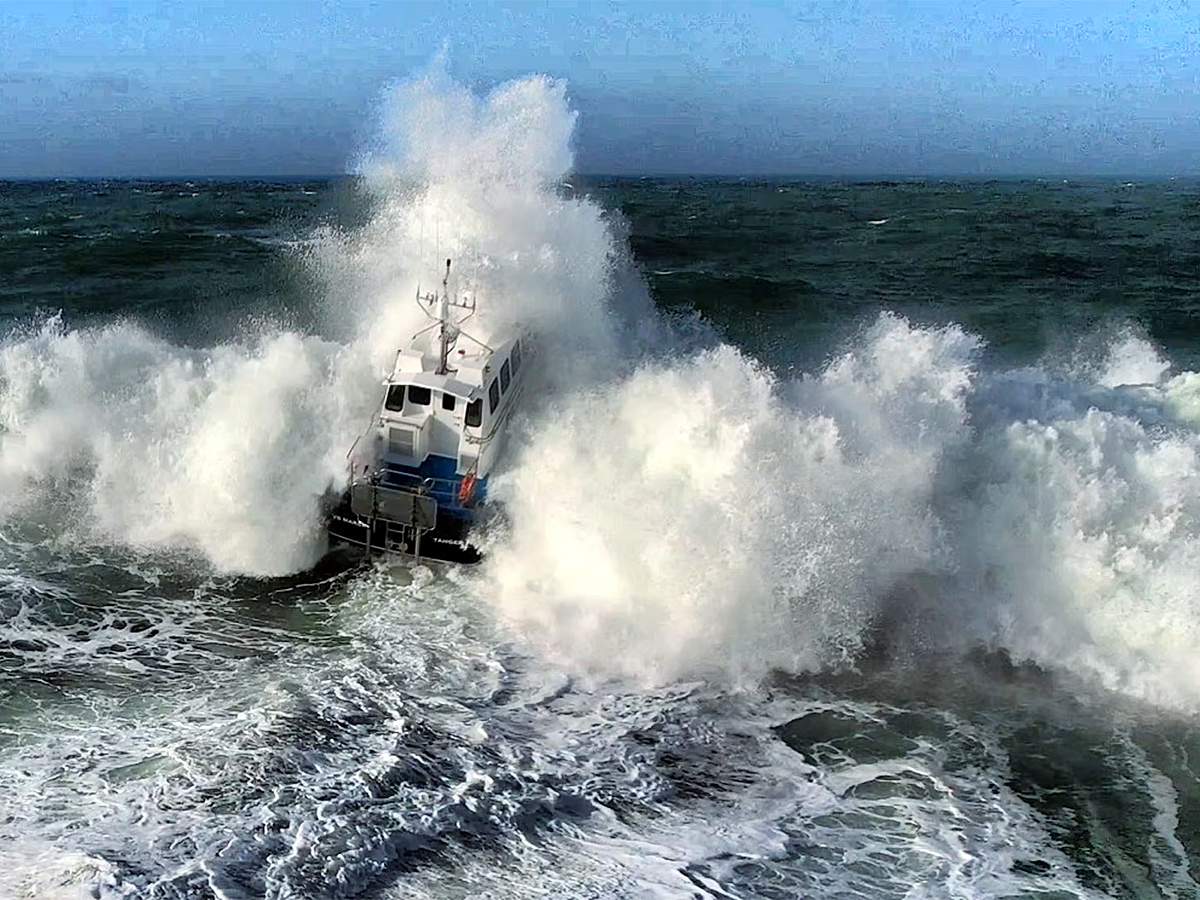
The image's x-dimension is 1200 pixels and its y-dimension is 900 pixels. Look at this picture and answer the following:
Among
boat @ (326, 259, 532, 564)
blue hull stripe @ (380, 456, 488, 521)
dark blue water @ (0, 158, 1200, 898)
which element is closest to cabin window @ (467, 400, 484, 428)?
boat @ (326, 259, 532, 564)

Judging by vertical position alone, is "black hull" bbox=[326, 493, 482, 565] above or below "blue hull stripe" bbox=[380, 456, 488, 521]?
below

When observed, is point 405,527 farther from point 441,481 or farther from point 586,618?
point 586,618

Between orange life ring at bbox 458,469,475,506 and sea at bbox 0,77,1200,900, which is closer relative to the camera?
sea at bbox 0,77,1200,900

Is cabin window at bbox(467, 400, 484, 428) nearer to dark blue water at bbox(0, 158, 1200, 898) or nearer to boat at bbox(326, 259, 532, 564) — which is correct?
boat at bbox(326, 259, 532, 564)

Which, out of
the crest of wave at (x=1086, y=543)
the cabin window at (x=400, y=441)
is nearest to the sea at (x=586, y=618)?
the crest of wave at (x=1086, y=543)

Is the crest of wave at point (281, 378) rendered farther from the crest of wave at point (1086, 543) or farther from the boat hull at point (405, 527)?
the crest of wave at point (1086, 543)

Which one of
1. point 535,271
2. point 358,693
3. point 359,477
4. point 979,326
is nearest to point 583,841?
point 358,693
